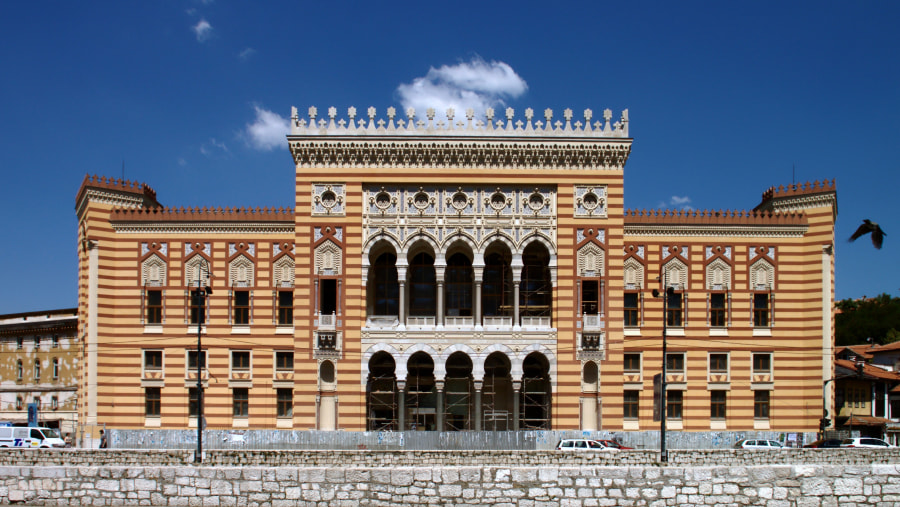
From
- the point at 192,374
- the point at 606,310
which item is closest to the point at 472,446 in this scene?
the point at 606,310

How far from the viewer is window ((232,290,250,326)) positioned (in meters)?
39.1

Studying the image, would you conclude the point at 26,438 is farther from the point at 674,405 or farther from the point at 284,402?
the point at 674,405

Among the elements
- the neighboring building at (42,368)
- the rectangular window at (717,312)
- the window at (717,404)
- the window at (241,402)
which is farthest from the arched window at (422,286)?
the neighboring building at (42,368)

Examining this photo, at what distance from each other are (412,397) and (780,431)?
1851cm

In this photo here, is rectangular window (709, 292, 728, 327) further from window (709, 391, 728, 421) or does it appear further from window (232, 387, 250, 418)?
window (232, 387, 250, 418)

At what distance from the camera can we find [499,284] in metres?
38.7

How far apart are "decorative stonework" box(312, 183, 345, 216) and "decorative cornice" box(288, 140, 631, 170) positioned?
1011 mm

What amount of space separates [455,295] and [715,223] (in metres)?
14.0

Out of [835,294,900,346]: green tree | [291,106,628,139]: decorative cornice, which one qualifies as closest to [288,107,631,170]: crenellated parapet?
[291,106,628,139]: decorative cornice

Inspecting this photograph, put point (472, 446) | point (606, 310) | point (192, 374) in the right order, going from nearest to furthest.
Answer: point (472, 446)
point (606, 310)
point (192, 374)

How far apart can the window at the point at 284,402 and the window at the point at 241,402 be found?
1544 millimetres

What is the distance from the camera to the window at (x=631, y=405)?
38.7 metres

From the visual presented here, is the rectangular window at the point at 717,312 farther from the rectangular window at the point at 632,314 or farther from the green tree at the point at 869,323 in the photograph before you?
the green tree at the point at 869,323

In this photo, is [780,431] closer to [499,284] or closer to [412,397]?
[499,284]
